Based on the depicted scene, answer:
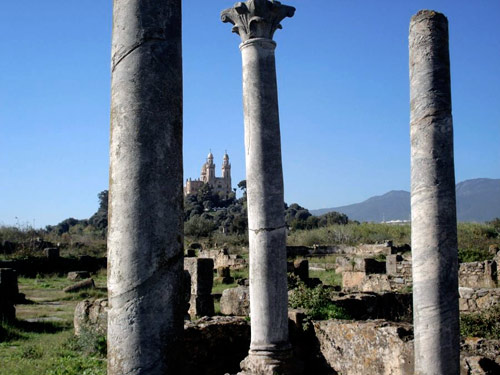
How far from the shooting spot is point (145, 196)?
4.23m

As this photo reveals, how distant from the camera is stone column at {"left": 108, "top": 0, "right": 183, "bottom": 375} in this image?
4188mm

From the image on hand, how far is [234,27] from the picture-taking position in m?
8.69

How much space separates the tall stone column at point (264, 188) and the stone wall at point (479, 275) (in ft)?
42.6

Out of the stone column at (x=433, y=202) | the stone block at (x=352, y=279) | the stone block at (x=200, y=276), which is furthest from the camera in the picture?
the stone block at (x=352, y=279)

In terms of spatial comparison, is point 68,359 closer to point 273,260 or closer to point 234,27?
point 273,260

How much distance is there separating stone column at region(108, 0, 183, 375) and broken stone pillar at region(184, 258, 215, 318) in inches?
456

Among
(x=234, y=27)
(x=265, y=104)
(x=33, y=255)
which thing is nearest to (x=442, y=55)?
(x=265, y=104)

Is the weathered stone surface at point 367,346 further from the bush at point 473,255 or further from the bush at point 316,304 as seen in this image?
the bush at point 473,255

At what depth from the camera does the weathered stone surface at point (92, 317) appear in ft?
37.8

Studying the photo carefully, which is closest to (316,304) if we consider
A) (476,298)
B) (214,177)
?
(476,298)

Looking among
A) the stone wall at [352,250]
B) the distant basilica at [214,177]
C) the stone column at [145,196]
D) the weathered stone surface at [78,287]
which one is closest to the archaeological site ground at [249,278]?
the stone column at [145,196]

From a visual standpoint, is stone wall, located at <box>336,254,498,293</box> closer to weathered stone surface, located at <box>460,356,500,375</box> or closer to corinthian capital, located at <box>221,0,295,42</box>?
weathered stone surface, located at <box>460,356,500,375</box>

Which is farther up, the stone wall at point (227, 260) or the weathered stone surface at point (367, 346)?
the stone wall at point (227, 260)

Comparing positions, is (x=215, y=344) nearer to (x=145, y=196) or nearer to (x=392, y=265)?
(x=145, y=196)
